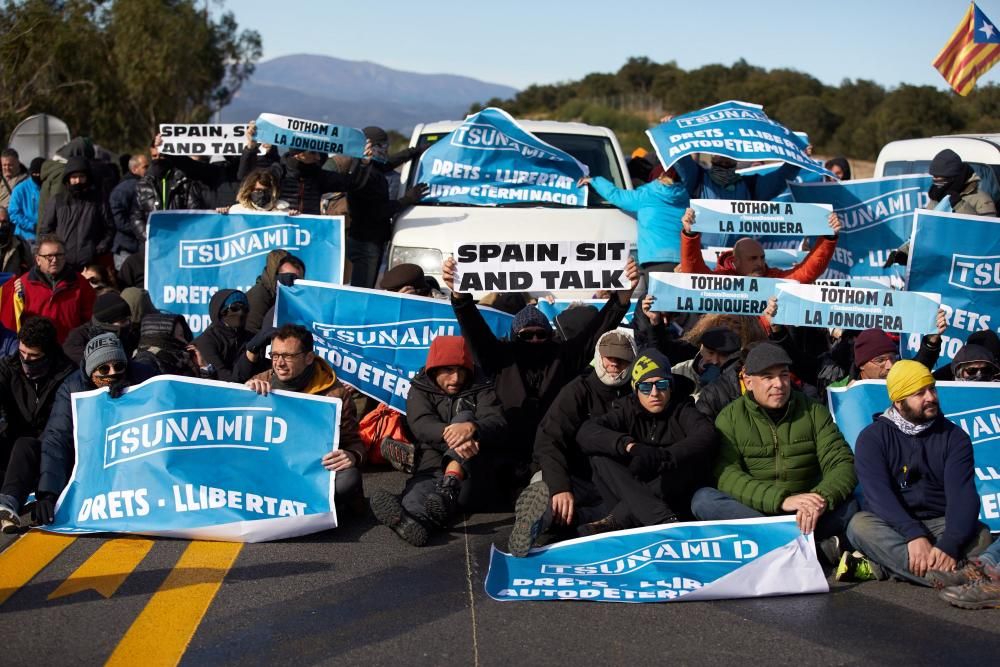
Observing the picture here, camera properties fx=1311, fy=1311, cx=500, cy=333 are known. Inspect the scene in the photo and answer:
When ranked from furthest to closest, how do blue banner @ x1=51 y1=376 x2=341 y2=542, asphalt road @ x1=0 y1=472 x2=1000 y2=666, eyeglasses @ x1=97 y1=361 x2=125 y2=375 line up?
eyeglasses @ x1=97 y1=361 x2=125 y2=375 < blue banner @ x1=51 y1=376 x2=341 y2=542 < asphalt road @ x1=0 y1=472 x2=1000 y2=666

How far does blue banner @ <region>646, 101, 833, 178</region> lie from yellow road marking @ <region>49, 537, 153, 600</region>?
17.7 feet

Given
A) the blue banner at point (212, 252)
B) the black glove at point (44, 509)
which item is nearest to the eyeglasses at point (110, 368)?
the black glove at point (44, 509)

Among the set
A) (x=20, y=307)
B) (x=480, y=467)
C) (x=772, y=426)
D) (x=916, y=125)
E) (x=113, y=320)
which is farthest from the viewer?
(x=916, y=125)

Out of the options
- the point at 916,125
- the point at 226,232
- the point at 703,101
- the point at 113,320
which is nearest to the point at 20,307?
the point at 113,320

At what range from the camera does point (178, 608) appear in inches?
246

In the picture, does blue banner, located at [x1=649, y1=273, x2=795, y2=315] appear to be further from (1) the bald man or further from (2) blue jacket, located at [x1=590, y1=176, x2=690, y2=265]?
(2) blue jacket, located at [x1=590, y1=176, x2=690, y2=265]

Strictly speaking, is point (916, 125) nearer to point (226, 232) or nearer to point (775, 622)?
point (226, 232)

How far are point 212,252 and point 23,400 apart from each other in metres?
3.47

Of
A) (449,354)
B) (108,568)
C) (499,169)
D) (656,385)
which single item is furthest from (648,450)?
(499,169)

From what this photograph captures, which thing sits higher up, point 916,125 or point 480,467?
point 916,125

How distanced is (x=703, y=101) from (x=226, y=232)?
155 ft

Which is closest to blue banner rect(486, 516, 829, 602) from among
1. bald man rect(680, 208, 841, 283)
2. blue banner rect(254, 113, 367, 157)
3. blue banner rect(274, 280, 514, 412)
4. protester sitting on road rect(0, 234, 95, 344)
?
bald man rect(680, 208, 841, 283)

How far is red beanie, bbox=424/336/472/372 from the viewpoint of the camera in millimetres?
7945

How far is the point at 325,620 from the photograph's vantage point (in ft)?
19.9
